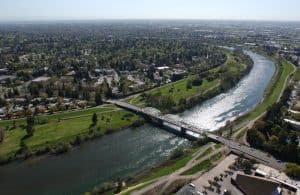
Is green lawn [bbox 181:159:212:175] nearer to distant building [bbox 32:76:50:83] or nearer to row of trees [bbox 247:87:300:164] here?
row of trees [bbox 247:87:300:164]

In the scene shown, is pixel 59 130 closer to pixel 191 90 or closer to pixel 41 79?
pixel 191 90

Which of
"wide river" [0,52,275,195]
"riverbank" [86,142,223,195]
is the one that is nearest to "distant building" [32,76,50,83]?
"wide river" [0,52,275,195]

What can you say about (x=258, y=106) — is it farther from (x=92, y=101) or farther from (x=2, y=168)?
(x=2, y=168)

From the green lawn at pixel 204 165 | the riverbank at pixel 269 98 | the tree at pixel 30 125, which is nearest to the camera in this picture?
the green lawn at pixel 204 165

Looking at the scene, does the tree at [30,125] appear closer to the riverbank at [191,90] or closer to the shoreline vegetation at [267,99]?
the shoreline vegetation at [267,99]

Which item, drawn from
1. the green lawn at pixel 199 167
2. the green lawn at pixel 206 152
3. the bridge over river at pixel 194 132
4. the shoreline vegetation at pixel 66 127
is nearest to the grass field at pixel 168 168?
the green lawn at pixel 206 152

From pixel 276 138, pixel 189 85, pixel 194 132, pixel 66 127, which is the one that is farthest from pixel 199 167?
pixel 189 85
